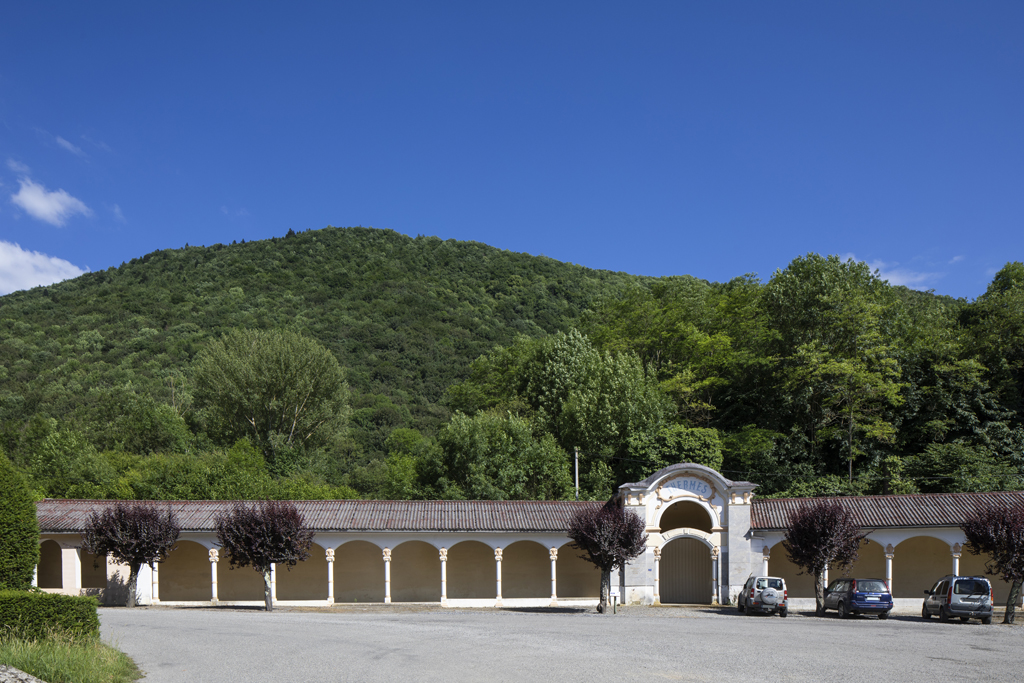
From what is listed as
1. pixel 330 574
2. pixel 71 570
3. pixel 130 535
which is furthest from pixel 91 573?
pixel 330 574

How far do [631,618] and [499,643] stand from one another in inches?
390

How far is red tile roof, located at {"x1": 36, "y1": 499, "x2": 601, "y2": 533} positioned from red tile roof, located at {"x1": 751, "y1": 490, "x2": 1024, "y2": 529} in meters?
7.56

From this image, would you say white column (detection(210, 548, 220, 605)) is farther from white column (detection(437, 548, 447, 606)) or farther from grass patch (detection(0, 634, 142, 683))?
grass patch (detection(0, 634, 142, 683))

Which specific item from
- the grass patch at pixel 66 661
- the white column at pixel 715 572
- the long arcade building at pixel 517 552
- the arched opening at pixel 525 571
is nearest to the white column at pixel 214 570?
the long arcade building at pixel 517 552

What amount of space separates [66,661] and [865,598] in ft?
81.6

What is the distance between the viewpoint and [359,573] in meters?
37.3

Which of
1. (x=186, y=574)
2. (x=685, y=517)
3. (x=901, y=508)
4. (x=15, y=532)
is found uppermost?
(x=15, y=532)

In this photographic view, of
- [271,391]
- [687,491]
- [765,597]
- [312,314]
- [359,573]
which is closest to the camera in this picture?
[765,597]

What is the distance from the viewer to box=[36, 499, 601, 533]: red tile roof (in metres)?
34.3

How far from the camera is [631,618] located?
27.3 metres

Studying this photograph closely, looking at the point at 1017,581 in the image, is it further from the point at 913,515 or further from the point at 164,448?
the point at 164,448

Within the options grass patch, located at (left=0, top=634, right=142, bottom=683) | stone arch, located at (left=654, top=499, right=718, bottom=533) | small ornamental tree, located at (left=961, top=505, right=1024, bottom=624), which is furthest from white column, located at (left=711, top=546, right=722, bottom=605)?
grass patch, located at (left=0, top=634, right=142, bottom=683)

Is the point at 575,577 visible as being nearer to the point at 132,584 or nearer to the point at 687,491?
the point at 687,491

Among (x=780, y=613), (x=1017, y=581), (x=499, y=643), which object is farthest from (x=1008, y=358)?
(x=499, y=643)
